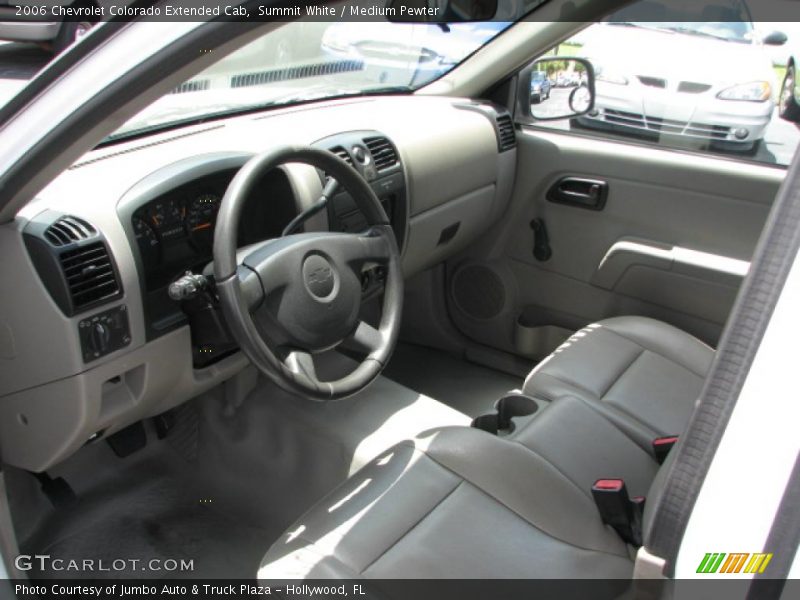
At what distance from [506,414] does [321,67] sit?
1273mm

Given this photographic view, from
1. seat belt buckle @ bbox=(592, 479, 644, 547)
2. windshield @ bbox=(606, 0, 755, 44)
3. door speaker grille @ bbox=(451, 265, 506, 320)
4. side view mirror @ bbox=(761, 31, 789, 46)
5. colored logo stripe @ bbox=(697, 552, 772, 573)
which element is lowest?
door speaker grille @ bbox=(451, 265, 506, 320)

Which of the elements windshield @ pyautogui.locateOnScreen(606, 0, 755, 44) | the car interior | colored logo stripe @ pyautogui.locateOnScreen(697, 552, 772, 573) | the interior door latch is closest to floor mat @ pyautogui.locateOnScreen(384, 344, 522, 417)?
the car interior

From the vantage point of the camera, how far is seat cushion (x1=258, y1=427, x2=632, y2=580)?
53.0 inches

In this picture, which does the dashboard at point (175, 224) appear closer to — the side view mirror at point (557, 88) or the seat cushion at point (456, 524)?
the seat cushion at point (456, 524)

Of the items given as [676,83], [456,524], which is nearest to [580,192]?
[676,83]

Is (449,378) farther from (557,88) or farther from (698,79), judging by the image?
(698,79)

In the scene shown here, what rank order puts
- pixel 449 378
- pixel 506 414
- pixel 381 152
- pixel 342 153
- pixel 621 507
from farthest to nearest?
pixel 449 378
pixel 381 152
pixel 342 153
pixel 506 414
pixel 621 507

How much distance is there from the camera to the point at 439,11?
205 cm

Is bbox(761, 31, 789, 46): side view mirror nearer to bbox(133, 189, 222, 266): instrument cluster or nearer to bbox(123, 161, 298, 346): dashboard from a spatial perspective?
bbox(123, 161, 298, 346): dashboard

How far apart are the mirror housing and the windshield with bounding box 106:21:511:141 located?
16 centimetres

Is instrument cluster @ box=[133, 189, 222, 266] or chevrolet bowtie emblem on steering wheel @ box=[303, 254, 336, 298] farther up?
instrument cluster @ box=[133, 189, 222, 266]

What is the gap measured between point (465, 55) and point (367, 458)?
1553mm

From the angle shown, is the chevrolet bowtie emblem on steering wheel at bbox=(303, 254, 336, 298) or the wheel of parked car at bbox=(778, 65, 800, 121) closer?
the chevrolet bowtie emblem on steering wheel at bbox=(303, 254, 336, 298)

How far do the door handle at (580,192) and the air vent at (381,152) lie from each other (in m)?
0.73
